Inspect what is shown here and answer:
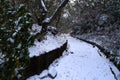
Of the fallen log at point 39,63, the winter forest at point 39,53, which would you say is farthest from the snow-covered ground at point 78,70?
the fallen log at point 39,63

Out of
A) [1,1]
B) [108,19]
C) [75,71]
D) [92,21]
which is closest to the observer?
[1,1]

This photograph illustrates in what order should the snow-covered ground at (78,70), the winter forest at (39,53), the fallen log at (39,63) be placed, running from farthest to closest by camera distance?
the snow-covered ground at (78,70)
the fallen log at (39,63)
the winter forest at (39,53)

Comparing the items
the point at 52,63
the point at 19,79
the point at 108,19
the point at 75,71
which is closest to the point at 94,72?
the point at 75,71

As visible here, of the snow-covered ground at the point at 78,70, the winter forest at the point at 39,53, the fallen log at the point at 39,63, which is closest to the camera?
the winter forest at the point at 39,53

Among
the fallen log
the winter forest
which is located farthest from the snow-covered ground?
the fallen log

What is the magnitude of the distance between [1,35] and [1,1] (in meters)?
1.42

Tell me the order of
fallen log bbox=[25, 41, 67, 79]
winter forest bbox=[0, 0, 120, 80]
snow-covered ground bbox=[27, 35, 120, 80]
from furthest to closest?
snow-covered ground bbox=[27, 35, 120, 80]
fallen log bbox=[25, 41, 67, 79]
winter forest bbox=[0, 0, 120, 80]

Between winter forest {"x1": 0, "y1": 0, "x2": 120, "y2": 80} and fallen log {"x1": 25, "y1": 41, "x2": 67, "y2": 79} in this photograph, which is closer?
winter forest {"x1": 0, "y1": 0, "x2": 120, "y2": 80}

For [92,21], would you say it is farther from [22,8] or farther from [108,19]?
[22,8]

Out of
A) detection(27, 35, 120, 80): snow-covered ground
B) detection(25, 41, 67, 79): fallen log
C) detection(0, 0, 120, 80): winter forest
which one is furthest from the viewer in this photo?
detection(27, 35, 120, 80): snow-covered ground

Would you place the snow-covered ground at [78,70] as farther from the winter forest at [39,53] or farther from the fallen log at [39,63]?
the fallen log at [39,63]

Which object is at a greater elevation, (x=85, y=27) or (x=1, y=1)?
(x=1, y=1)

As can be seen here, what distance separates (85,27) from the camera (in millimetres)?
40719

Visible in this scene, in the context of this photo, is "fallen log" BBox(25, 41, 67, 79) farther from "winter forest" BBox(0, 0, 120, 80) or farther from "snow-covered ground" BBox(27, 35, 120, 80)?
"snow-covered ground" BBox(27, 35, 120, 80)
